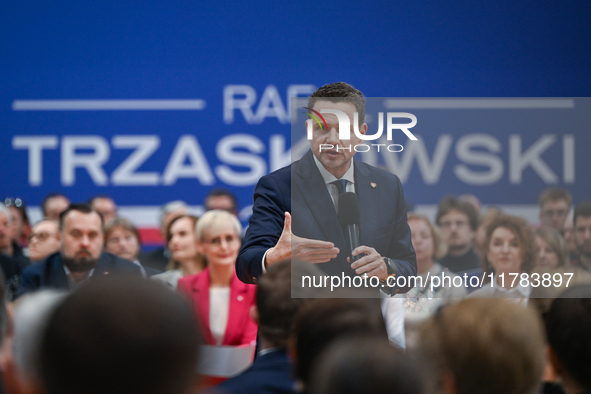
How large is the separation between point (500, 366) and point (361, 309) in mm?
328

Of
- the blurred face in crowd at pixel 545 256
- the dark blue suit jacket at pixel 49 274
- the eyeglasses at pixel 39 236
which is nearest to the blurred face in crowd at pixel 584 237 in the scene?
the blurred face in crowd at pixel 545 256

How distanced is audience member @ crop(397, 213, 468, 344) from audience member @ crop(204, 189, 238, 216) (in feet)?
10.8

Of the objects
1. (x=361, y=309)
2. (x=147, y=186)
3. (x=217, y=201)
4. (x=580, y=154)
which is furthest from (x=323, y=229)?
(x=147, y=186)

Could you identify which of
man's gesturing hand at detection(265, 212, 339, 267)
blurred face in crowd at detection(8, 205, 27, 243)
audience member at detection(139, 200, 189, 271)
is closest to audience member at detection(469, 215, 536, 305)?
man's gesturing hand at detection(265, 212, 339, 267)

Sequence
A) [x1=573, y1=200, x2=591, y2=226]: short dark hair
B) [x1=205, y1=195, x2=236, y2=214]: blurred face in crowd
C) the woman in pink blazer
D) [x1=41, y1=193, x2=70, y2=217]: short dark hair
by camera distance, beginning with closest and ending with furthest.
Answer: [x1=573, y1=200, x2=591, y2=226]: short dark hair < the woman in pink blazer < [x1=205, y1=195, x2=236, y2=214]: blurred face in crowd < [x1=41, y1=193, x2=70, y2=217]: short dark hair

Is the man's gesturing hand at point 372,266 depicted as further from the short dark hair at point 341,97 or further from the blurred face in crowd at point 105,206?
the blurred face in crowd at point 105,206

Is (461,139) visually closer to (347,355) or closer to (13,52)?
(347,355)

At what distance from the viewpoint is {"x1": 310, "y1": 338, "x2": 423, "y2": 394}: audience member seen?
0.89 metres

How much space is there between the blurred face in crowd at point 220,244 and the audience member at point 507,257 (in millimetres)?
1918

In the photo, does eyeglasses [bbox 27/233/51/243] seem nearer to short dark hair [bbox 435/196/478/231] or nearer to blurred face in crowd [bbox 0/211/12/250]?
blurred face in crowd [bbox 0/211/12/250]

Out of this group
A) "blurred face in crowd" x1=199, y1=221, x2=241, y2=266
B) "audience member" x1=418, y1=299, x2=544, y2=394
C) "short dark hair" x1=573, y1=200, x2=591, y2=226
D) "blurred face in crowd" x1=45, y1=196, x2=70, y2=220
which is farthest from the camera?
"blurred face in crowd" x1=45, y1=196, x2=70, y2=220

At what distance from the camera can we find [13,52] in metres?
5.69

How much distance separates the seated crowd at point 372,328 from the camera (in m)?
0.85

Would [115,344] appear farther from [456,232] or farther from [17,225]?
[17,225]
